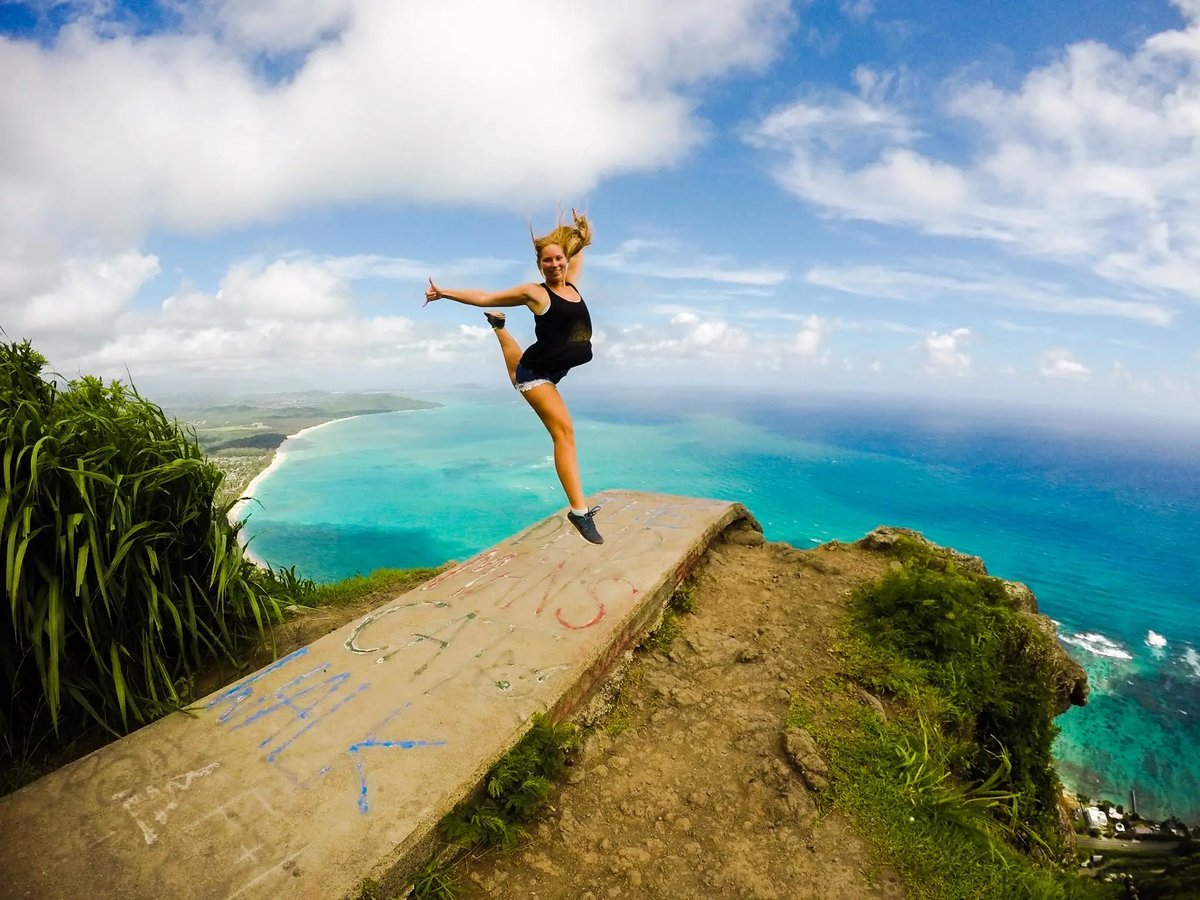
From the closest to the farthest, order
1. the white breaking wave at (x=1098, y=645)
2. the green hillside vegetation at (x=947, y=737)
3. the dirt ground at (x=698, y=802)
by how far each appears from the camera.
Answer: the dirt ground at (x=698, y=802), the green hillside vegetation at (x=947, y=737), the white breaking wave at (x=1098, y=645)

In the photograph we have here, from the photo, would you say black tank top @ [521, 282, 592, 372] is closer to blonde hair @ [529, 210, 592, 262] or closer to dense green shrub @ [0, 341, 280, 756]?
blonde hair @ [529, 210, 592, 262]

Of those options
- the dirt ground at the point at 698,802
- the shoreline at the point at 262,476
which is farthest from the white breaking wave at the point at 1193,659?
the shoreline at the point at 262,476

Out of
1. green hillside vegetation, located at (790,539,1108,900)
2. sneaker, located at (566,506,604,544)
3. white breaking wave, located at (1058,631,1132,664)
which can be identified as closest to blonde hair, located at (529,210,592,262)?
sneaker, located at (566,506,604,544)

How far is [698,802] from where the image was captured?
118 inches

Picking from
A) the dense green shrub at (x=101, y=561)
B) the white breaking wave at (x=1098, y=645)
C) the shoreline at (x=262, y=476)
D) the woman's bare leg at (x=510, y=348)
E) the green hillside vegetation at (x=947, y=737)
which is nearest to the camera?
the green hillside vegetation at (x=947, y=737)

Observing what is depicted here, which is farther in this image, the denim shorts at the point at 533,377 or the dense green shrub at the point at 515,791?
the denim shorts at the point at 533,377

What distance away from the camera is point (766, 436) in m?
124

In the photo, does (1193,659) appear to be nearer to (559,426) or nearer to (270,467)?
(559,426)

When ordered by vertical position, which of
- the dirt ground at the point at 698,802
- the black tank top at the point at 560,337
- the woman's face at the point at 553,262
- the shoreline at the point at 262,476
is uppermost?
the woman's face at the point at 553,262

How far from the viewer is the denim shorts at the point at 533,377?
169 inches

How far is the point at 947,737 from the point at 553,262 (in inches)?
180

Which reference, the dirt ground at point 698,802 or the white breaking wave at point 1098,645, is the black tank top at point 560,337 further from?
the white breaking wave at point 1098,645

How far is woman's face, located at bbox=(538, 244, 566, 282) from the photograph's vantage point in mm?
3973

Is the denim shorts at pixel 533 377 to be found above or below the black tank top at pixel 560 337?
below
